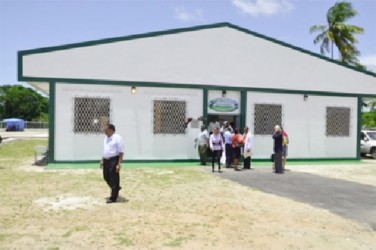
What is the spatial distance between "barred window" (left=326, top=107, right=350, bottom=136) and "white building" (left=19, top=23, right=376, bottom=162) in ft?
0.16

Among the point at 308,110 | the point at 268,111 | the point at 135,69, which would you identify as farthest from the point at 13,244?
the point at 308,110

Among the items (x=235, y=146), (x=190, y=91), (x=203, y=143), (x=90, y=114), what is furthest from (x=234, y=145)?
(x=90, y=114)

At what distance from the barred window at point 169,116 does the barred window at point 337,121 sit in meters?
7.46

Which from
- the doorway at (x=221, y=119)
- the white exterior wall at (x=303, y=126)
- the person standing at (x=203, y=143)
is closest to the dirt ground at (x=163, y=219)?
the person standing at (x=203, y=143)

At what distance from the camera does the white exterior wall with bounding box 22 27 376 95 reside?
50.0 ft

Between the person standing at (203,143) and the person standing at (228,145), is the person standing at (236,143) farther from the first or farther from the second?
the person standing at (203,143)

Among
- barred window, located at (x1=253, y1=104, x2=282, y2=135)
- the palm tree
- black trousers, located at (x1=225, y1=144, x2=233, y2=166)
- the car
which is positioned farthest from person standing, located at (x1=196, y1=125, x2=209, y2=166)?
the palm tree

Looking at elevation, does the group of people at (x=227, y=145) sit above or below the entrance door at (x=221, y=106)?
below

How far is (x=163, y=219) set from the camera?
7.12 m

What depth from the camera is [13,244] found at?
5602 millimetres

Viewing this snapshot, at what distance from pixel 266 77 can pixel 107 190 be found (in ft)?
Answer: 35.2

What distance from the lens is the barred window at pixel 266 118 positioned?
1802cm

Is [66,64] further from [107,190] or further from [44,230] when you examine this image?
[44,230]

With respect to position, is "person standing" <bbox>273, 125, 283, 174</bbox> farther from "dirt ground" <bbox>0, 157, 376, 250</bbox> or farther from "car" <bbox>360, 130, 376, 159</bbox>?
"car" <bbox>360, 130, 376, 159</bbox>
